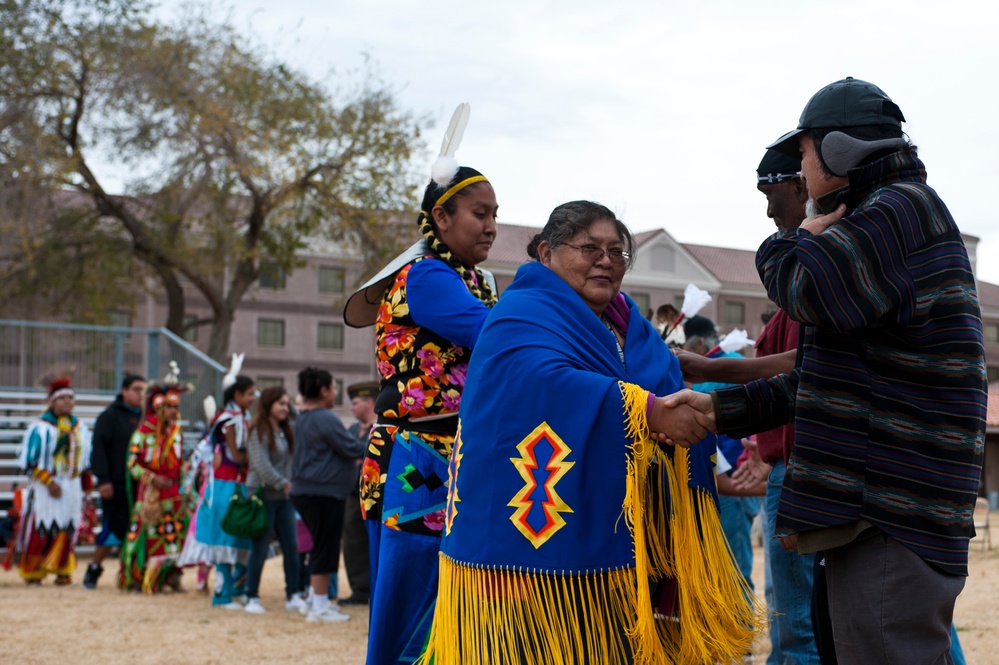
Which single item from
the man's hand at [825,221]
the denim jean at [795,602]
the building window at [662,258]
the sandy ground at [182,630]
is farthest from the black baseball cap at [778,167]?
the building window at [662,258]

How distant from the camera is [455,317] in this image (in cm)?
393

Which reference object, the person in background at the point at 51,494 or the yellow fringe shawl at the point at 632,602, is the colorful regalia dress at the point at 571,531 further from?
the person in background at the point at 51,494

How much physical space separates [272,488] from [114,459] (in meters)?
3.37

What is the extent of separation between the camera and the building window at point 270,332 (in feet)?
160

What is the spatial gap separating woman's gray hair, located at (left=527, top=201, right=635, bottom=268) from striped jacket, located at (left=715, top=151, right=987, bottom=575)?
927mm

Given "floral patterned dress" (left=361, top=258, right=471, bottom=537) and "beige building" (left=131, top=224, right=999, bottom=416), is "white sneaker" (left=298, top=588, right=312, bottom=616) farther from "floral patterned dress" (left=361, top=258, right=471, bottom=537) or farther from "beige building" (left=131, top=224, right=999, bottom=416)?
"beige building" (left=131, top=224, right=999, bottom=416)

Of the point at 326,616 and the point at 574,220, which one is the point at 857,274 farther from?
the point at 326,616

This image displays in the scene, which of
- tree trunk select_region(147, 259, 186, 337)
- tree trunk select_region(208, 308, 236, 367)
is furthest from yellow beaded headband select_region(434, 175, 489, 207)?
tree trunk select_region(147, 259, 186, 337)

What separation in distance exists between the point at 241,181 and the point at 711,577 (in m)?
20.3

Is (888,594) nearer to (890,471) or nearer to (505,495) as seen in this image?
(890,471)

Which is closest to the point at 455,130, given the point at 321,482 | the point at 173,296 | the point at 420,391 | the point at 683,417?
the point at 420,391

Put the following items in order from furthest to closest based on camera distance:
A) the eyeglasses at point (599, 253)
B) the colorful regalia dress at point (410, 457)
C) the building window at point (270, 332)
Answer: the building window at point (270, 332)
the colorful regalia dress at point (410, 457)
the eyeglasses at point (599, 253)

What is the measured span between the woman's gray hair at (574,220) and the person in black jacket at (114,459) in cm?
966

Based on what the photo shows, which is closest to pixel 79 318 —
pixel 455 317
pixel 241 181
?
pixel 241 181
